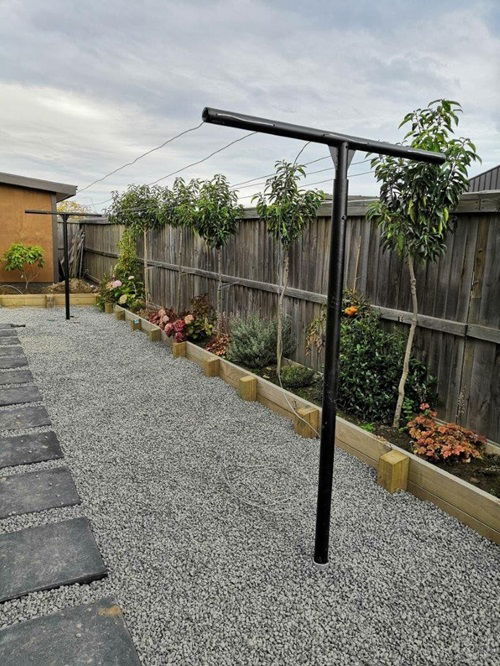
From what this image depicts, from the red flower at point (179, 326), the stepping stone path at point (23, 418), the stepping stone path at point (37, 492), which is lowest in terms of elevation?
the stepping stone path at point (23, 418)

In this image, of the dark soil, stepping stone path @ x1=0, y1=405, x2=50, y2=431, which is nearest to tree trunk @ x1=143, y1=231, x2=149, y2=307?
stepping stone path @ x1=0, y1=405, x2=50, y2=431

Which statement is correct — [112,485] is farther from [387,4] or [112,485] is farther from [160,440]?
[387,4]

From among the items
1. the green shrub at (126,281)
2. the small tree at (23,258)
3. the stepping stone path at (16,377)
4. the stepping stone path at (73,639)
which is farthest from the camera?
the small tree at (23,258)

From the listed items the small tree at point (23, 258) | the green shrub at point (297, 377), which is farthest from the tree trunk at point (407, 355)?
the small tree at point (23, 258)

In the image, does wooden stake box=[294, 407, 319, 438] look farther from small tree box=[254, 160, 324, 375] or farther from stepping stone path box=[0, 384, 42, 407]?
stepping stone path box=[0, 384, 42, 407]

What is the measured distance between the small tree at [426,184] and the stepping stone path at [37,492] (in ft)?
8.98

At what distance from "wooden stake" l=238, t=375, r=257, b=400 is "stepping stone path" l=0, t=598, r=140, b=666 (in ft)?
8.81

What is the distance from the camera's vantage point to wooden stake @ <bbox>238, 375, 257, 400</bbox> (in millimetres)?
4422

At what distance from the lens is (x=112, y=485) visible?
2.86m

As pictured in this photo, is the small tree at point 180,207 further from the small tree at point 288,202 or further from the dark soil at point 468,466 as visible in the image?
the dark soil at point 468,466

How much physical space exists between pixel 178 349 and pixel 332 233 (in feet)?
14.4

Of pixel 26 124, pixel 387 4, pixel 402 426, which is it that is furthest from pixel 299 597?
pixel 26 124

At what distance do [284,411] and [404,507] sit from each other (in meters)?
1.59

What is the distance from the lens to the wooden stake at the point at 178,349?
6051 millimetres
